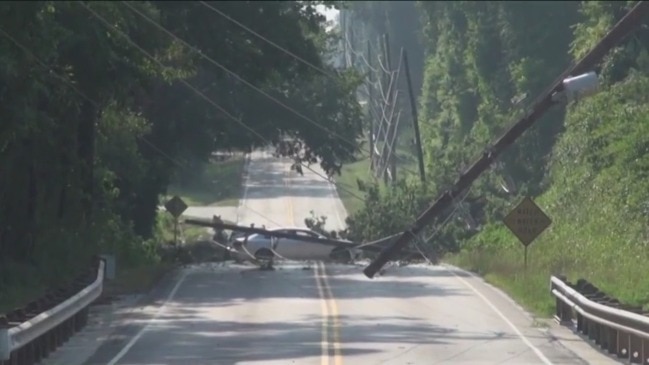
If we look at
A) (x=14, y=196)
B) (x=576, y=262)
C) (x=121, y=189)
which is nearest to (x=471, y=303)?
(x=576, y=262)

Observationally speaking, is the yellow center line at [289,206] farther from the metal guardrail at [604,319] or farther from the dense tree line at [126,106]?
the metal guardrail at [604,319]

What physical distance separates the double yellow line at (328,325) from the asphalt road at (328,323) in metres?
0.02

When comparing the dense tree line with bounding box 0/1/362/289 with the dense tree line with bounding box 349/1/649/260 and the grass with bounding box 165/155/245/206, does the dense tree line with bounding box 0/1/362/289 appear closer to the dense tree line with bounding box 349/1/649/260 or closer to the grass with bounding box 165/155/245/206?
the dense tree line with bounding box 349/1/649/260

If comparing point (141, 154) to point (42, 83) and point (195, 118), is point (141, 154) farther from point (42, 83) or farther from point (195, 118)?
Answer: point (42, 83)

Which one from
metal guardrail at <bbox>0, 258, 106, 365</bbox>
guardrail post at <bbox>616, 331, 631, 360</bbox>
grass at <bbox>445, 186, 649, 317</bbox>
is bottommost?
guardrail post at <bbox>616, 331, 631, 360</bbox>

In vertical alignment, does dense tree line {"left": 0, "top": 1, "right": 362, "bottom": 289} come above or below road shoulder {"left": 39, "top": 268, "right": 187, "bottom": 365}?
above

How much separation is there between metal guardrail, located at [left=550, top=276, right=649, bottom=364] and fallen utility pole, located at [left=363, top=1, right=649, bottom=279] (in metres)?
8.61

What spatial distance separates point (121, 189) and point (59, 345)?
2599cm

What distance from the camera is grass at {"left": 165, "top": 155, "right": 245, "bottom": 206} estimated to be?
311 ft

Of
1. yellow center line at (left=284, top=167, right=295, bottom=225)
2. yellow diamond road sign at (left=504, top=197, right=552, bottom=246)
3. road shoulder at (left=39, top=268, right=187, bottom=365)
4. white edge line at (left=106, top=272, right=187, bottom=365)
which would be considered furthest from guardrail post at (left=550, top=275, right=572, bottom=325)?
yellow center line at (left=284, top=167, right=295, bottom=225)

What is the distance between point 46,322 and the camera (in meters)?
23.0

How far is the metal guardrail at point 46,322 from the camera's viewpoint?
2041 centimetres

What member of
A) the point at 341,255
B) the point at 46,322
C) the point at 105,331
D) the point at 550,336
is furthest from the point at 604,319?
the point at 341,255

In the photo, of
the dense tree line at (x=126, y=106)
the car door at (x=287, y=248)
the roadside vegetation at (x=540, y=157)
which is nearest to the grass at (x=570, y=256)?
the roadside vegetation at (x=540, y=157)
